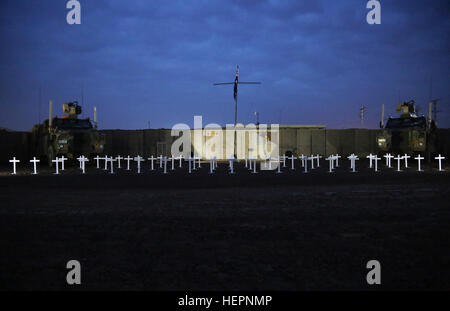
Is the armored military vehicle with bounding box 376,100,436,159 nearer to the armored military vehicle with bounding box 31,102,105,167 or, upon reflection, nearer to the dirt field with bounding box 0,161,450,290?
the dirt field with bounding box 0,161,450,290

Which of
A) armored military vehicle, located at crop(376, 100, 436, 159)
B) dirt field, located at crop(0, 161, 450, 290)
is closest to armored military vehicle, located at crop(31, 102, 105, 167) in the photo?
dirt field, located at crop(0, 161, 450, 290)

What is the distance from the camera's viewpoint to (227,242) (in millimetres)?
4445

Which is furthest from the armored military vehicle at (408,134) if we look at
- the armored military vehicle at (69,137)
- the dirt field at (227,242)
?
the armored military vehicle at (69,137)

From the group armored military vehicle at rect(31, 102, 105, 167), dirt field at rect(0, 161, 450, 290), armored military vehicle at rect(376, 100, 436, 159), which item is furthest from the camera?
armored military vehicle at rect(376, 100, 436, 159)

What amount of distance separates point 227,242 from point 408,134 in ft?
66.6

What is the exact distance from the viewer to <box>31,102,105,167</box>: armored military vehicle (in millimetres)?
19250

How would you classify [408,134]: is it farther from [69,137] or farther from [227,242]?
[227,242]

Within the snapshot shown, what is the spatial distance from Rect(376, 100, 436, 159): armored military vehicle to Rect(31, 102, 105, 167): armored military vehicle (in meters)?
17.3

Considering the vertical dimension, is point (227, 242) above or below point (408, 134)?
below

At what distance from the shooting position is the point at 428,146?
71.2ft

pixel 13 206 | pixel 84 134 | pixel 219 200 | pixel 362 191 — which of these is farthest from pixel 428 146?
pixel 13 206

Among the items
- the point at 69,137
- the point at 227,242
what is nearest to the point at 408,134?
the point at 69,137
